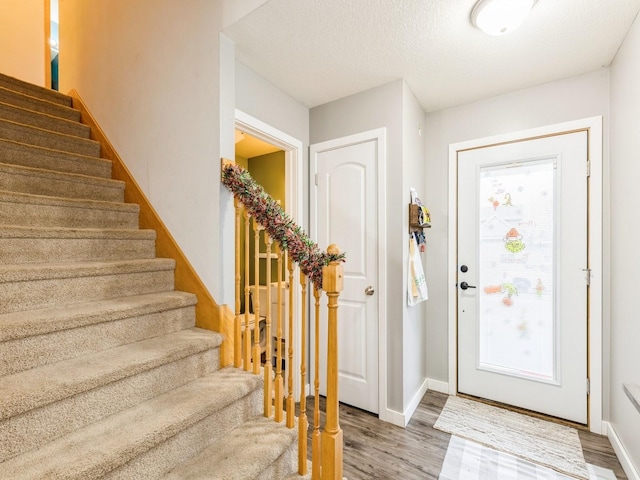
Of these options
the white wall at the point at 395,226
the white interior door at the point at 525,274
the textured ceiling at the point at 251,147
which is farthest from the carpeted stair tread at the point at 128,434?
the textured ceiling at the point at 251,147

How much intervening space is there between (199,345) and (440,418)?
1863 millimetres

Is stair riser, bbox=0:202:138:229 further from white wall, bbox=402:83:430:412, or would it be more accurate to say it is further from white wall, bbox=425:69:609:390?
white wall, bbox=425:69:609:390

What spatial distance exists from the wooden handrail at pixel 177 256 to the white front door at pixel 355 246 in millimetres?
999

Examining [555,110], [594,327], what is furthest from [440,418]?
[555,110]

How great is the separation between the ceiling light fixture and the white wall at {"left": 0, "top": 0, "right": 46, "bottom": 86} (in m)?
4.52

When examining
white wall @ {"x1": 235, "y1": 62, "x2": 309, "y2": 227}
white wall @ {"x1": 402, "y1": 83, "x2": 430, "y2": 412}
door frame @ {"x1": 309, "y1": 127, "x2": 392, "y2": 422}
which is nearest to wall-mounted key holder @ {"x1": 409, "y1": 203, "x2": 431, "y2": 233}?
white wall @ {"x1": 402, "y1": 83, "x2": 430, "y2": 412}

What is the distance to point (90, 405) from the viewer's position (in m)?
1.13

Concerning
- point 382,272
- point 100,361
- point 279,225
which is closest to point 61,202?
point 100,361

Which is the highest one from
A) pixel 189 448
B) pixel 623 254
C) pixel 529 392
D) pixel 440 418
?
pixel 623 254

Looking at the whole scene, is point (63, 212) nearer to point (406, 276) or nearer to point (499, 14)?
point (406, 276)

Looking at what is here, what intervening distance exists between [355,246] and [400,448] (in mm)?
1395

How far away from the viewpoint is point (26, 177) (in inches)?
71.3

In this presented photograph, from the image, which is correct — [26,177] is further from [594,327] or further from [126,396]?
[594,327]

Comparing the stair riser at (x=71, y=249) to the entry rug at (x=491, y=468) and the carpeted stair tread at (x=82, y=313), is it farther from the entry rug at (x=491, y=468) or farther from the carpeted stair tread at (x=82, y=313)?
the entry rug at (x=491, y=468)
